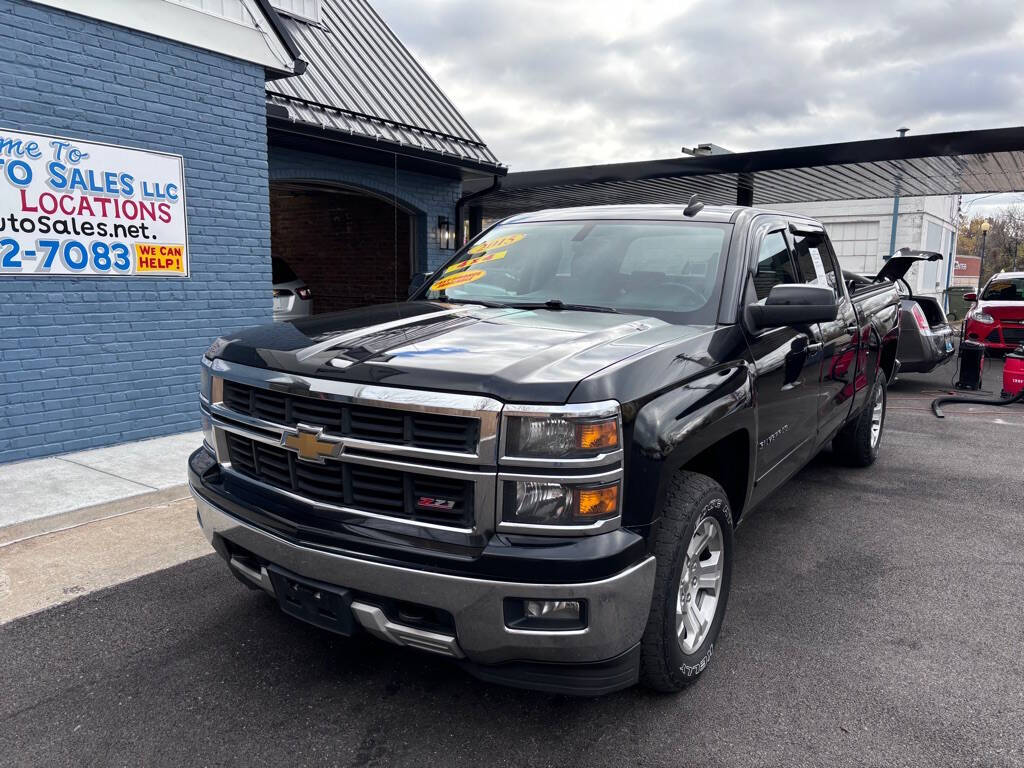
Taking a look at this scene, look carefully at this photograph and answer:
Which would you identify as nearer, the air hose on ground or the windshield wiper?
the windshield wiper

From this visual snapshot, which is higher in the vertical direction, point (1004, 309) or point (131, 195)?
point (131, 195)

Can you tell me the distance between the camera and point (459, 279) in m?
4.05

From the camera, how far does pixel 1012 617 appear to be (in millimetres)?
3582

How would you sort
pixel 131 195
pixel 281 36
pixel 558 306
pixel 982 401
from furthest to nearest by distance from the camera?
pixel 982 401 → pixel 281 36 → pixel 131 195 → pixel 558 306

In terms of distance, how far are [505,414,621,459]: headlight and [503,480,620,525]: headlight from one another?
0.09 meters

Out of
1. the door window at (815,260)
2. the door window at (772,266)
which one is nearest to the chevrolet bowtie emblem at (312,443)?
the door window at (772,266)

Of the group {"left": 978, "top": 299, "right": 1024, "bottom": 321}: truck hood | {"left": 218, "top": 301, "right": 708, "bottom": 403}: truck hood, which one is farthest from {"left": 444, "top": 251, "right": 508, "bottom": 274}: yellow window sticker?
{"left": 978, "top": 299, "right": 1024, "bottom": 321}: truck hood

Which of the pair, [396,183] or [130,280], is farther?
[396,183]

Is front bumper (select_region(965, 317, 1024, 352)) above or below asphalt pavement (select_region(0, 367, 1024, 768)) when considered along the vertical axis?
above

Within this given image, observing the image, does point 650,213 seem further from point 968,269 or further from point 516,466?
point 968,269

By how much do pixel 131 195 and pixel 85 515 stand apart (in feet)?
9.47

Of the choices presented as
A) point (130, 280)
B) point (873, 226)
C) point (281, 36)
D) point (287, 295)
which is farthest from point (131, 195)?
point (873, 226)

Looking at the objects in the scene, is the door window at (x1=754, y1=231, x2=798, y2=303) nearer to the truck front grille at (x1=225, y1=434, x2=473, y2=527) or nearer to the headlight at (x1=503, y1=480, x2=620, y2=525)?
the headlight at (x1=503, y1=480, x2=620, y2=525)

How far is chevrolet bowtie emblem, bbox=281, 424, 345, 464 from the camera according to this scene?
8.04 feet
